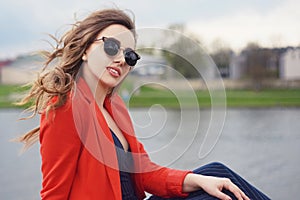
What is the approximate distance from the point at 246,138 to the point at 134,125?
18.9 ft

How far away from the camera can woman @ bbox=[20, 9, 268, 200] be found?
1438 mm

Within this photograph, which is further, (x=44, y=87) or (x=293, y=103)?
(x=293, y=103)

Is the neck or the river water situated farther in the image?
the river water

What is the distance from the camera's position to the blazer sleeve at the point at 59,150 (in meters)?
1.42

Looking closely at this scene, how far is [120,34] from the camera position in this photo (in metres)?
1.56

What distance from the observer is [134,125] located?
175cm

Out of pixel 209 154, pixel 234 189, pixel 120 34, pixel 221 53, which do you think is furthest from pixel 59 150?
pixel 221 53

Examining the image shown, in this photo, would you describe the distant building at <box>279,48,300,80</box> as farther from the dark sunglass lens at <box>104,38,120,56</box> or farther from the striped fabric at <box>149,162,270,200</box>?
the dark sunglass lens at <box>104,38,120,56</box>

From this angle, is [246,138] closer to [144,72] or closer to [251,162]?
[251,162]

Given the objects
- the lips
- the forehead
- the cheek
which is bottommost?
the lips

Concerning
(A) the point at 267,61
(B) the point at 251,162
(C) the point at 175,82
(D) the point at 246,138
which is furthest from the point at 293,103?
(C) the point at 175,82

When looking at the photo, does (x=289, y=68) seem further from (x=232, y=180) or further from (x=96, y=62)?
(x=96, y=62)

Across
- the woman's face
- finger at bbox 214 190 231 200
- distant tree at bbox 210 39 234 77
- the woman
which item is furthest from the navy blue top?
distant tree at bbox 210 39 234 77

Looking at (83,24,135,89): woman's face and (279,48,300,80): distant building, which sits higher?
(83,24,135,89): woman's face
